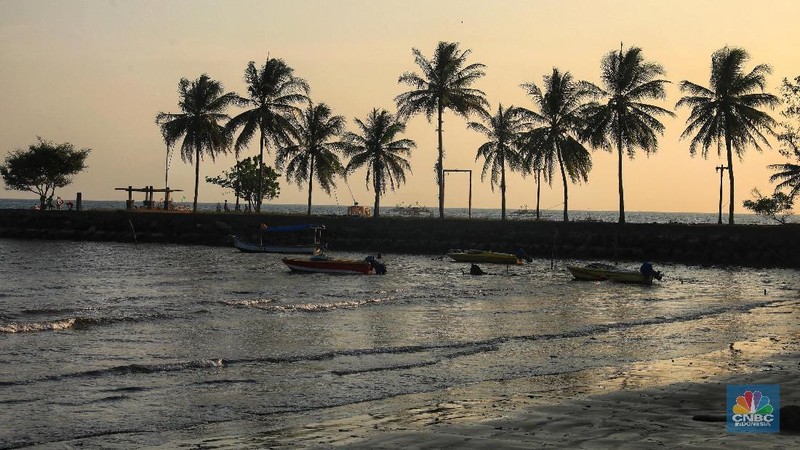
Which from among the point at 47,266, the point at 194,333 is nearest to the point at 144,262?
the point at 47,266

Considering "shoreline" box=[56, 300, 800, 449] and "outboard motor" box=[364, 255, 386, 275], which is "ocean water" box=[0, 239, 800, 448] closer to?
"shoreline" box=[56, 300, 800, 449]

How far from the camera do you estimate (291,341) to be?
90.1 feet

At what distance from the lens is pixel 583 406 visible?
54.3 ft

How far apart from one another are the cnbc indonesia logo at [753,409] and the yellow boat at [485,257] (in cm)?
5096

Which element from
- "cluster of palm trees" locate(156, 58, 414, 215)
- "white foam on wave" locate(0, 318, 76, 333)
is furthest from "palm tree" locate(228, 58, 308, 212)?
"white foam on wave" locate(0, 318, 76, 333)

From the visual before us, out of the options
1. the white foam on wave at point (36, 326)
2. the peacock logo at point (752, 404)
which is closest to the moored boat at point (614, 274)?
the white foam on wave at point (36, 326)

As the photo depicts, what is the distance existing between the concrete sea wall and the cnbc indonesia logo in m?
49.8

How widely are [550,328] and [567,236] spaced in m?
50.2

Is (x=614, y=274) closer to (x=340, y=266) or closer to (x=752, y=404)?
(x=340, y=266)

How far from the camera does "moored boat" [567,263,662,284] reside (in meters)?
52.8

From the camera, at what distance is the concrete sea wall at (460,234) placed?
72.9 metres

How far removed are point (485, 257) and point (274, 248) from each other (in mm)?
19415

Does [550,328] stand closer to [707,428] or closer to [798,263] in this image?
[707,428]

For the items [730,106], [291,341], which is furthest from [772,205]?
[291,341]
